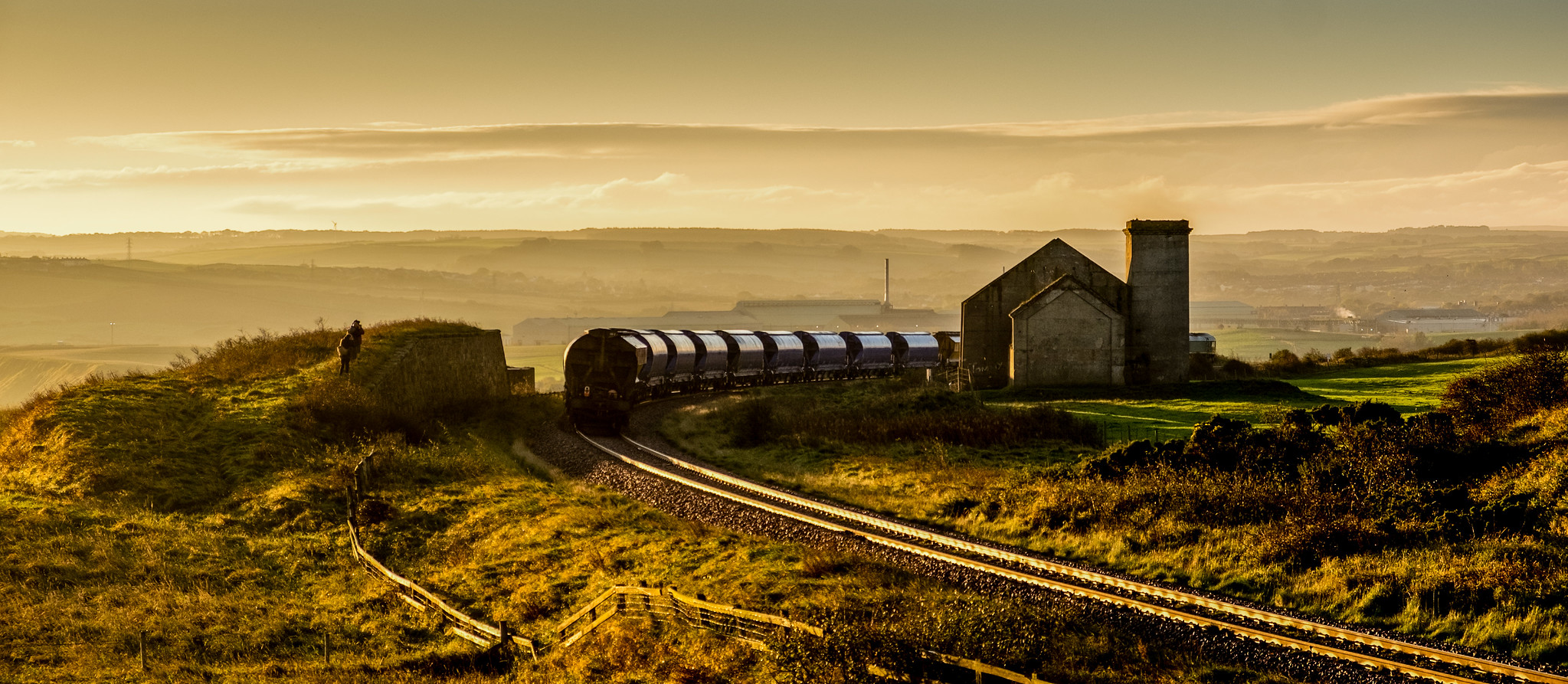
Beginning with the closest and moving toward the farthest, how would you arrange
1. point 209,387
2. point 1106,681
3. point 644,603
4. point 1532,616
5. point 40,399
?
point 1106,681
point 1532,616
point 644,603
point 40,399
point 209,387

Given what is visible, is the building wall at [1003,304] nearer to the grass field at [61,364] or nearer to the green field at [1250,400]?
the green field at [1250,400]

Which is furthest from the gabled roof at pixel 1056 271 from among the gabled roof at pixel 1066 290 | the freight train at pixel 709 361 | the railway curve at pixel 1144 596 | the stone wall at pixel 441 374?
the railway curve at pixel 1144 596

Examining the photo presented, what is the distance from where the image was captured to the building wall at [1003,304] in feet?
200

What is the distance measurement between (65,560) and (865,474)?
16761 mm

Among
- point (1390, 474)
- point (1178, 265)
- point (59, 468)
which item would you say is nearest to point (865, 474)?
point (1390, 474)

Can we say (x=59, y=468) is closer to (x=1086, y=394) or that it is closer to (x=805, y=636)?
(x=805, y=636)

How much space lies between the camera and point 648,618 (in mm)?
18078

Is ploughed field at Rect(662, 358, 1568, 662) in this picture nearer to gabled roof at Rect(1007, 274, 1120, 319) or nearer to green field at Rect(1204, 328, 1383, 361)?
gabled roof at Rect(1007, 274, 1120, 319)

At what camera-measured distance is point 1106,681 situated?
13.9 meters

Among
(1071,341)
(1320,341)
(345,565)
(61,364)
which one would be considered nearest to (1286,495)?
(345,565)

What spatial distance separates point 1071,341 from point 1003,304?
5762 mm

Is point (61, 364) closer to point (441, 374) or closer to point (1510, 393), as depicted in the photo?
point (441, 374)

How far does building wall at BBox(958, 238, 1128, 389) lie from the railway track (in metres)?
35.6

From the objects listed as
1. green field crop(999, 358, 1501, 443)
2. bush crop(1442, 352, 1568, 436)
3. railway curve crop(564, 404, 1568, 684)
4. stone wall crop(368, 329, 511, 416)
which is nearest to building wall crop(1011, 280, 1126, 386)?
green field crop(999, 358, 1501, 443)
